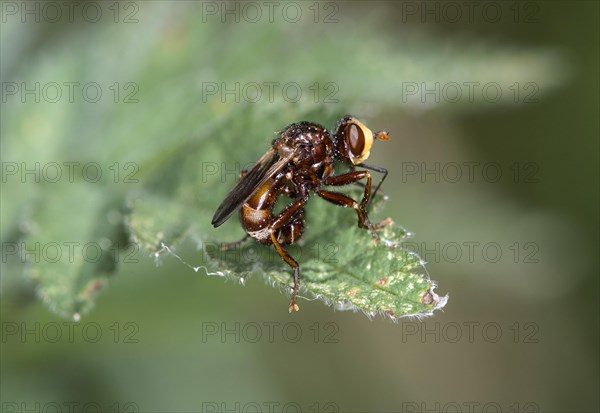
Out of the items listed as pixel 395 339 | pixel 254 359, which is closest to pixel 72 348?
pixel 254 359

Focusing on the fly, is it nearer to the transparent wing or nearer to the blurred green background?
the transparent wing

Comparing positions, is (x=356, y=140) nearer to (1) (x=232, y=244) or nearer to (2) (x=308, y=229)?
(2) (x=308, y=229)

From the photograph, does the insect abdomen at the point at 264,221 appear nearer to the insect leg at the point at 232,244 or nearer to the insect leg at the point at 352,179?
the insect leg at the point at 232,244

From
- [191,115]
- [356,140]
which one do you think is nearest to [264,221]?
[356,140]

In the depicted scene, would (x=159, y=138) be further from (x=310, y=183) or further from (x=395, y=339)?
(x=395, y=339)

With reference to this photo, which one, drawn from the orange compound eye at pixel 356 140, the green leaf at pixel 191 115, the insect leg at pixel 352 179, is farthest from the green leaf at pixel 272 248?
the orange compound eye at pixel 356 140

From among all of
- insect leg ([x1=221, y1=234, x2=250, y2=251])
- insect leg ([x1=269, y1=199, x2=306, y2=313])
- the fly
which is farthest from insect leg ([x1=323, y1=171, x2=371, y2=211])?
insect leg ([x1=221, y1=234, x2=250, y2=251])
